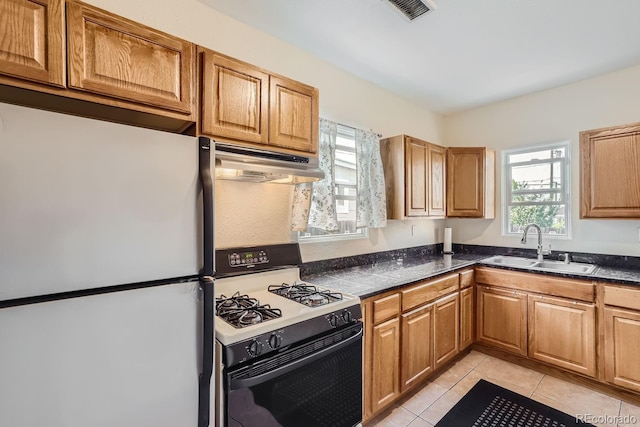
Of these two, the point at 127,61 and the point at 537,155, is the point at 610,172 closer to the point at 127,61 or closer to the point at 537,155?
the point at 537,155

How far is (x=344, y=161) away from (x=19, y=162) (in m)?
2.13

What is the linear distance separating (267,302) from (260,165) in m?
0.76

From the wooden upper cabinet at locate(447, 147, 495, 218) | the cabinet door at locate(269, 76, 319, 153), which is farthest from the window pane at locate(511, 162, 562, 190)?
the cabinet door at locate(269, 76, 319, 153)

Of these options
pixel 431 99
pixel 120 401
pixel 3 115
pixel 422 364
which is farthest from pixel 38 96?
pixel 431 99

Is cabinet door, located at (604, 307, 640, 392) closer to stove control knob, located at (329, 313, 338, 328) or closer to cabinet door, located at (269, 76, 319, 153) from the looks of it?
stove control knob, located at (329, 313, 338, 328)

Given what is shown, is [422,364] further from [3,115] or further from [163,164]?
[3,115]

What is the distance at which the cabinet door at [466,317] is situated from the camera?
2.79m

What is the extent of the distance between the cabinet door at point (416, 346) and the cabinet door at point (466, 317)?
555 mm

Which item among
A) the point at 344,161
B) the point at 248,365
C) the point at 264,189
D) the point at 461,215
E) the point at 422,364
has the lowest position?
the point at 422,364

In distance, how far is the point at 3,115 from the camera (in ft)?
2.75

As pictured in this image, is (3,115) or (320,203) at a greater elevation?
(3,115)

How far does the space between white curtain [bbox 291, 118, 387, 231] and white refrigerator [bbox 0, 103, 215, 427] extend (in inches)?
42.0

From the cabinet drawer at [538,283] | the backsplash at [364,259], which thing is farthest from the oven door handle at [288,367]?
the cabinet drawer at [538,283]

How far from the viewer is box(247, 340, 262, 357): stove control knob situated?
4.12 feet
